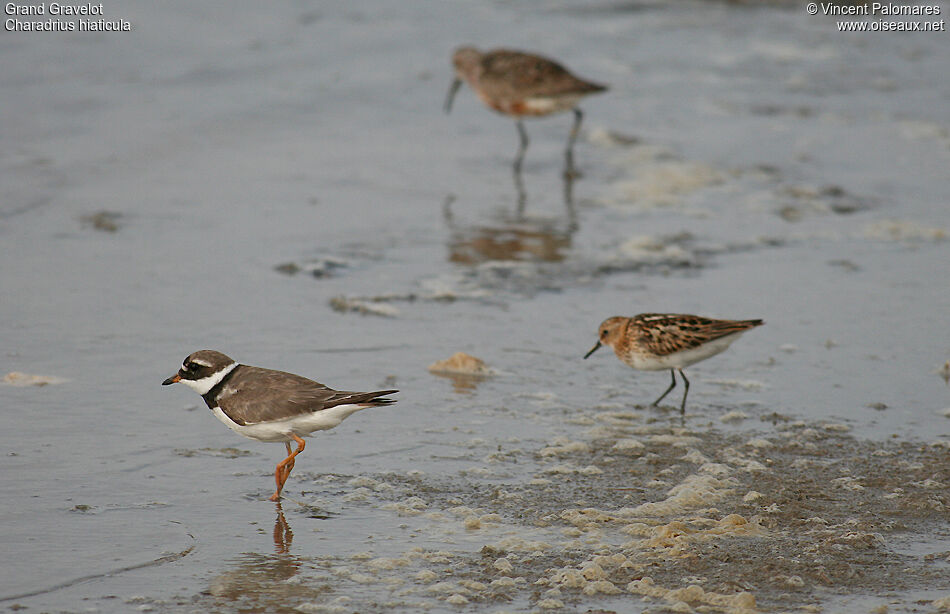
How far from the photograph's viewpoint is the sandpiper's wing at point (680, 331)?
760cm

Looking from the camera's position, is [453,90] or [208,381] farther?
[453,90]

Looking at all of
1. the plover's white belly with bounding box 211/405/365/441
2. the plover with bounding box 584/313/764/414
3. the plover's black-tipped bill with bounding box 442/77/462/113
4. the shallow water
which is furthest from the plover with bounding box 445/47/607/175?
the plover's white belly with bounding box 211/405/365/441

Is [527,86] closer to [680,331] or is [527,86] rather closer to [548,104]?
[548,104]

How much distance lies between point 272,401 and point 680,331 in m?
2.74

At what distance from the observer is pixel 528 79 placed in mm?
14617

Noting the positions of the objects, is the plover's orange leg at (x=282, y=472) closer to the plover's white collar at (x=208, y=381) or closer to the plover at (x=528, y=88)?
the plover's white collar at (x=208, y=381)

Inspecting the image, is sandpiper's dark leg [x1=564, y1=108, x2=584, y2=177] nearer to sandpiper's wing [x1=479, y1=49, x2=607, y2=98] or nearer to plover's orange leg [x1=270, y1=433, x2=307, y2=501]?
sandpiper's wing [x1=479, y1=49, x2=607, y2=98]

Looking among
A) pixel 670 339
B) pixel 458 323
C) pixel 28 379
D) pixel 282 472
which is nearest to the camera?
pixel 282 472

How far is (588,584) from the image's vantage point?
202 inches

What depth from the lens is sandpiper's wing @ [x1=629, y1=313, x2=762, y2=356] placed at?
760 cm

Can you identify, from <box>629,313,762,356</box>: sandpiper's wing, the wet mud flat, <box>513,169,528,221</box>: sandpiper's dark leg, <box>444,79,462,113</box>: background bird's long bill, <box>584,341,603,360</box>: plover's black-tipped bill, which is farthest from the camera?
<box>444,79,462,113</box>: background bird's long bill

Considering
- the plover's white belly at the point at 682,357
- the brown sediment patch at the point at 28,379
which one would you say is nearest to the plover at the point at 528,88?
the plover's white belly at the point at 682,357

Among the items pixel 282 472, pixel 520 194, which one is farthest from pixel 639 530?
pixel 520 194

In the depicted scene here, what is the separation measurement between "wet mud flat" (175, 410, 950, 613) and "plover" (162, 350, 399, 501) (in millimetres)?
304
